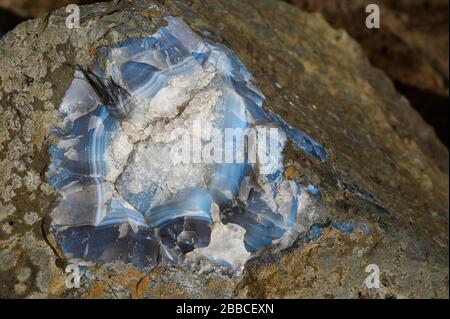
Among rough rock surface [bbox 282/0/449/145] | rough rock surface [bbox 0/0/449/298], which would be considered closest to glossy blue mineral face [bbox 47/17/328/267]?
rough rock surface [bbox 0/0/449/298]

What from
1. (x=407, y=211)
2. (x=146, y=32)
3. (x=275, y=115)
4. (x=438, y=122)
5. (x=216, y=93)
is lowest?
(x=438, y=122)

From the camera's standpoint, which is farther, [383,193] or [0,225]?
[383,193]

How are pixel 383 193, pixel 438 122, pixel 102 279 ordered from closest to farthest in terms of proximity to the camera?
pixel 102 279 < pixel 383 193 < pixel 438 122

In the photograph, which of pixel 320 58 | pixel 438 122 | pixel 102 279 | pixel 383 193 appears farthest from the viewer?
pixel 438 122

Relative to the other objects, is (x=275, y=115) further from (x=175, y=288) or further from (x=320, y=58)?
(x=320, y=58)

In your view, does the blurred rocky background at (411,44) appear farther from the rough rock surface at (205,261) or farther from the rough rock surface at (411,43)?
the rough rock surface at (205,261)

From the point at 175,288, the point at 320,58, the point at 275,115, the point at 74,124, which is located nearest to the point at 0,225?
the point at 74,124
